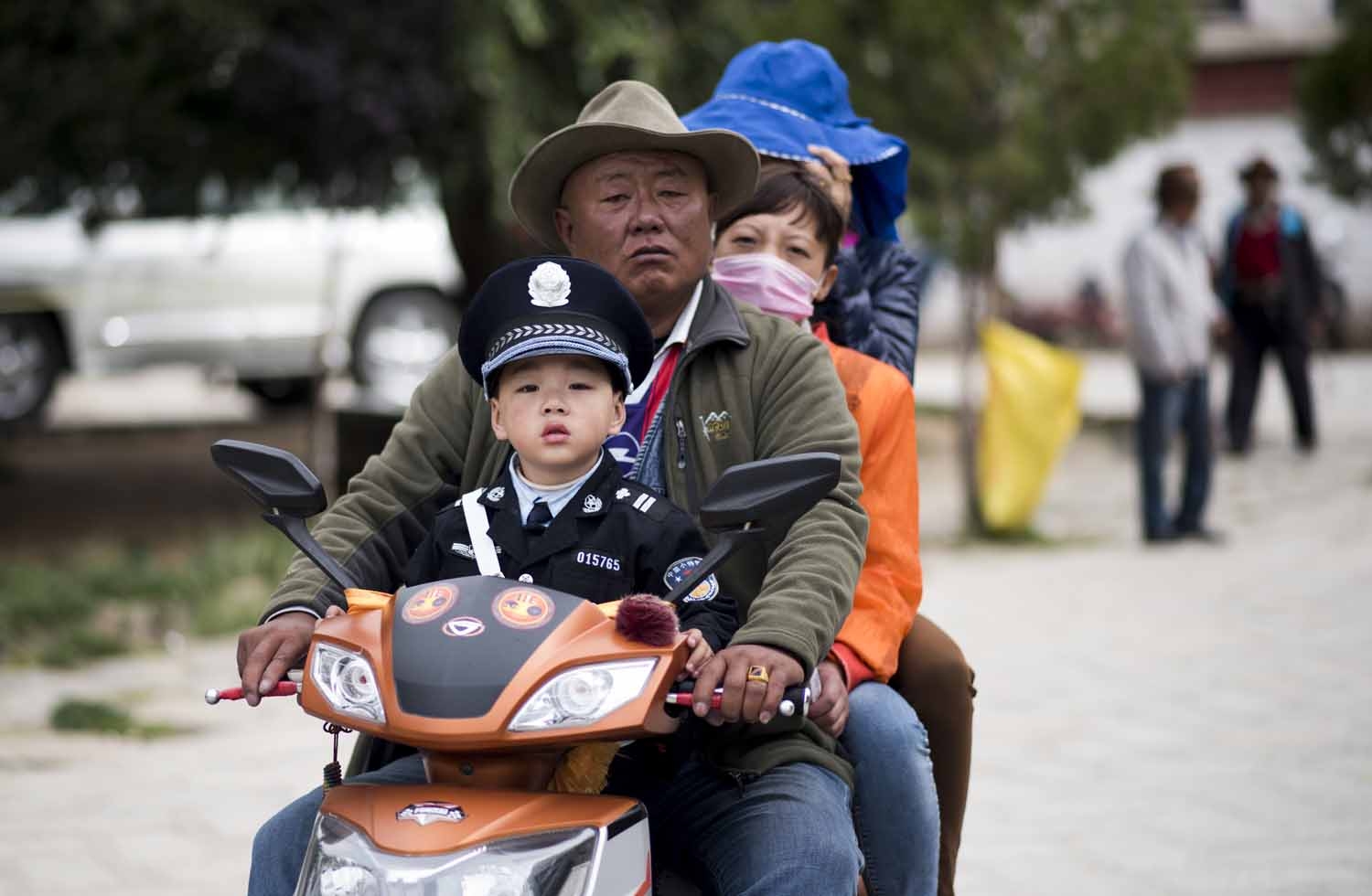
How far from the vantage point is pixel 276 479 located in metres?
2.61

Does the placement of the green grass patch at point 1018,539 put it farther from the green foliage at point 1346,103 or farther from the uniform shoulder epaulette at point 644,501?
the uniform shoulder epaulette at point 644,501

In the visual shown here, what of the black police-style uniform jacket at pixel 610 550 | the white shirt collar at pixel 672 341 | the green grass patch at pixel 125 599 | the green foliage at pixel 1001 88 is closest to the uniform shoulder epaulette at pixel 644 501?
the black police-style uniform jacket at pixel 610 550

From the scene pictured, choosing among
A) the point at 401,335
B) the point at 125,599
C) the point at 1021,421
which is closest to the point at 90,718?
the point at 125,599

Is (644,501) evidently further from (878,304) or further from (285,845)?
(878,304)

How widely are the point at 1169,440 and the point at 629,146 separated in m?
8.25

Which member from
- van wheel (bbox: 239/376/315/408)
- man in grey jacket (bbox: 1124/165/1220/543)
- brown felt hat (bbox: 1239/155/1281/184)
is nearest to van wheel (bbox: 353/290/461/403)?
van wheel (bbox: 239/376/315/408)

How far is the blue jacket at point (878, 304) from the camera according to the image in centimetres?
405

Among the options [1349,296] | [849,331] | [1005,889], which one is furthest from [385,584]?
[1349,296]

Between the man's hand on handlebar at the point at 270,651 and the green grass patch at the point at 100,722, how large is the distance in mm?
4597

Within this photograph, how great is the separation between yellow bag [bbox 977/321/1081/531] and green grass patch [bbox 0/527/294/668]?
427 cm

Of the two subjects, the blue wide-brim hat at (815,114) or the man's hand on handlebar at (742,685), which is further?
the blue wide-brim hat at (815,114)

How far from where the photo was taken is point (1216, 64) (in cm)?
3106

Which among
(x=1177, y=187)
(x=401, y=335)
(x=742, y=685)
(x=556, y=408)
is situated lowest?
(x=401, y=335)

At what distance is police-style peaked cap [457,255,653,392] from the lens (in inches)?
106
